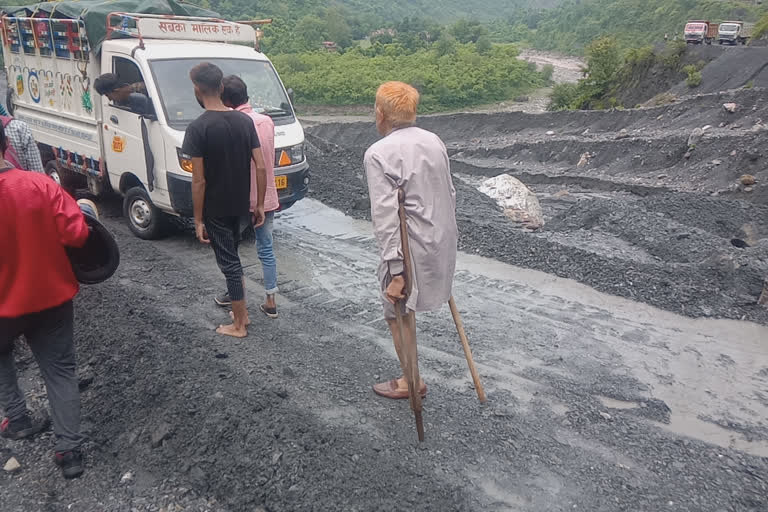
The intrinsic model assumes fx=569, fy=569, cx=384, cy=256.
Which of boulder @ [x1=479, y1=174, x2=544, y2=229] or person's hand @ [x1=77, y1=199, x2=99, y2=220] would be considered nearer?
person's hand @ [x1=77, y1=199, x2=99, y2=220]

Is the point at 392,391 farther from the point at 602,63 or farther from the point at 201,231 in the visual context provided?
the point at 602,63

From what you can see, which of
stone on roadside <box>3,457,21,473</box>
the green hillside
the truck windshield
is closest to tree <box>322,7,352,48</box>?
the green hillside

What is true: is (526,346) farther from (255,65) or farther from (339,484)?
(255,65)

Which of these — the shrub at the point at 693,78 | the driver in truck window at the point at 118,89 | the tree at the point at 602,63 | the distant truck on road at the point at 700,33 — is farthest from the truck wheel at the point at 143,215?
the distant truck on road at the point at 700,33

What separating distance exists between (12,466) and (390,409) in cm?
227

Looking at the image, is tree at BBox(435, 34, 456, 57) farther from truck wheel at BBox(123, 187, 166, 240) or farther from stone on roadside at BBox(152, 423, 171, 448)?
stone on roadside at BBox(152, 423, 171, 448)

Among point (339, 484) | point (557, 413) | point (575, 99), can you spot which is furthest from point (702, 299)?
point (575, 99)

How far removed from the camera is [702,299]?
233 inches

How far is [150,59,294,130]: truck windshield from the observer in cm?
650

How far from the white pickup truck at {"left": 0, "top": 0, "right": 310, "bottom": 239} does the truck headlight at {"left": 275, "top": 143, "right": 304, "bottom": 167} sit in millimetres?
12

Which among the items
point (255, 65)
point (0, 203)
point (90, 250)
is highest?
point (255, 65)

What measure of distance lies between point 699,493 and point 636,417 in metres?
0.82

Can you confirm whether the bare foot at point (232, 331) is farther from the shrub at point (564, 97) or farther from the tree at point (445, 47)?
the tree at point (445, 47)

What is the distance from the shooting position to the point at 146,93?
6547mm
